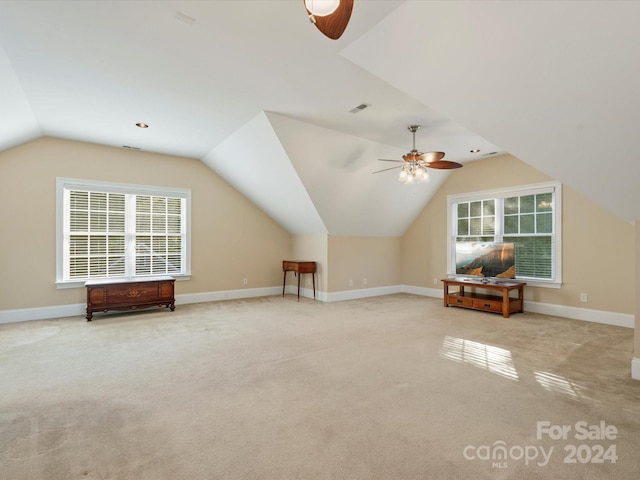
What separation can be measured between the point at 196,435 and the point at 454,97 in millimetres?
3109

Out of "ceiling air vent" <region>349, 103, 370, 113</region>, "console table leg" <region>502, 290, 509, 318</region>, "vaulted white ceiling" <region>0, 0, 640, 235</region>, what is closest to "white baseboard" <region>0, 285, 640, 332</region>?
"console table leg" <region>502, 290, 509, 318</region>

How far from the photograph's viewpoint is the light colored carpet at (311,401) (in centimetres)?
179

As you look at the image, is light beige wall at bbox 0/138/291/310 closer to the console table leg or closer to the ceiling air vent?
the ceiling air vent

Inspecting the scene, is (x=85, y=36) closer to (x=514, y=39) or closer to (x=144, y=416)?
(x=144, y=416)

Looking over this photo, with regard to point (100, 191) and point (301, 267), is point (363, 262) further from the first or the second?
point (100, 191)

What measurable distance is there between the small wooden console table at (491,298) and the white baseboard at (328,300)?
1.39 feet

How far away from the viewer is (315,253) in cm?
688

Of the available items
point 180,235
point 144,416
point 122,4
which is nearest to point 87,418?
point 144,416

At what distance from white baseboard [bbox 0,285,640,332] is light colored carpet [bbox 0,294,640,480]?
30cm

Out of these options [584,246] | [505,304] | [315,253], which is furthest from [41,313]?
[584,246]

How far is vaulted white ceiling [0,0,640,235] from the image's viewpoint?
80.0 inches

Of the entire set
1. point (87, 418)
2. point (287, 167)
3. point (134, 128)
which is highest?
point (134, 128)

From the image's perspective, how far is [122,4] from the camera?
228 cm

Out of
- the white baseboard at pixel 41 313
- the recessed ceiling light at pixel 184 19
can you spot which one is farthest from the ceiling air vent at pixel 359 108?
the white baseboard at pixel 41 313
